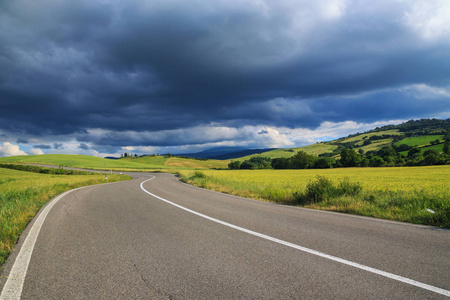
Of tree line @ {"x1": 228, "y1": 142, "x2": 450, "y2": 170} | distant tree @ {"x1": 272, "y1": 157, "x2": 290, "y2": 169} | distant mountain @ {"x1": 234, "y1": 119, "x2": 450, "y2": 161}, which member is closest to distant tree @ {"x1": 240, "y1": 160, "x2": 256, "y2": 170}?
tree line @ {"x1": 228, "y1": 142, "x2": 450, "y2": 170}

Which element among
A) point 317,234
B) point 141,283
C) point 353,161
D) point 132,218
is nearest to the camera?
point 141,283

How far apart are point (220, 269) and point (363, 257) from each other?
2.51 meters

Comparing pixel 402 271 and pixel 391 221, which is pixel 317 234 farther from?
pixel 391 221

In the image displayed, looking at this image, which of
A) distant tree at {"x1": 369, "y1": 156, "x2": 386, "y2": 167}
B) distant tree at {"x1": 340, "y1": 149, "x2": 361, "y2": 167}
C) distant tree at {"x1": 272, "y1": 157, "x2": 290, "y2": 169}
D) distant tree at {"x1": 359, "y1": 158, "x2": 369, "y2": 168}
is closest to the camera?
distant tree at {"x1": 369, "y1": 156, "x2": 386, "y2": 167}

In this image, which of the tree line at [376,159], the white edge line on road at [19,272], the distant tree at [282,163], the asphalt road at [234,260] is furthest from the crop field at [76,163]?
the asphalt road at [234,260]

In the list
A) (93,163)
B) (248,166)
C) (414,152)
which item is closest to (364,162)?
(414,152)

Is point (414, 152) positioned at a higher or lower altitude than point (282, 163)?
higher

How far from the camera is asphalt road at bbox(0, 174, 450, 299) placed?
3146mm

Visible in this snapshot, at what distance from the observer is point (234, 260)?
13.4ft

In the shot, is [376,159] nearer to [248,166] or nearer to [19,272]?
[248,166]

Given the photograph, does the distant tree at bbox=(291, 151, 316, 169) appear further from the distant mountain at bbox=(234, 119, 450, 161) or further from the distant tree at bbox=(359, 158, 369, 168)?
the distant mountain at bbox=(234, 119, 450, 161)

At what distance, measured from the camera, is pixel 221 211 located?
8492 millimetres

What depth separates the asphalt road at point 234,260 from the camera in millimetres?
3146

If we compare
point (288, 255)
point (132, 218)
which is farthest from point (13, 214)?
point (288, 255)
